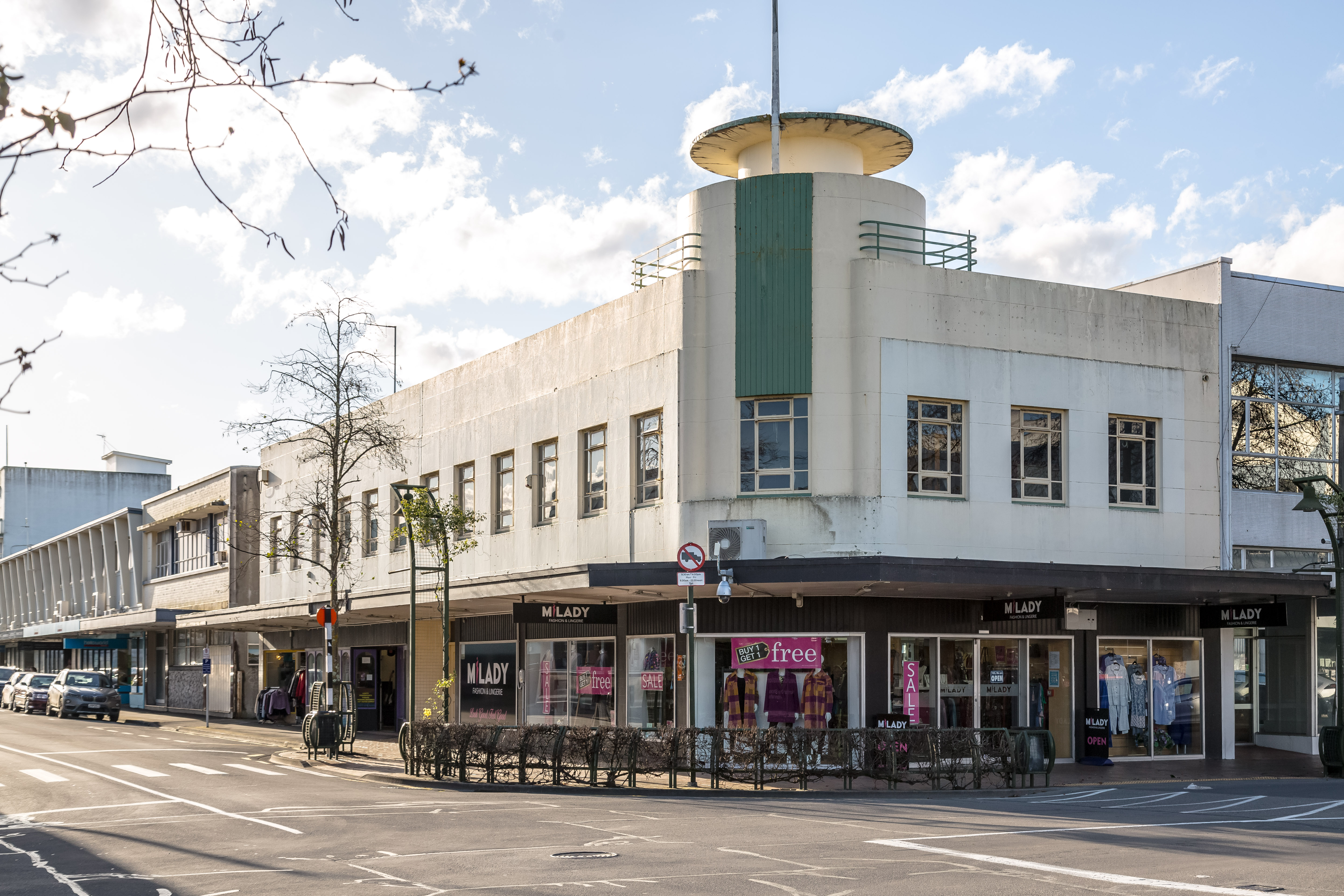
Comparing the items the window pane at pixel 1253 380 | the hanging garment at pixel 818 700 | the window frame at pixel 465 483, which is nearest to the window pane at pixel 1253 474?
the window pane at pixel 1253 380

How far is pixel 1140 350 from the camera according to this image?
90.8 feet

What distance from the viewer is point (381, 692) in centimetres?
4003

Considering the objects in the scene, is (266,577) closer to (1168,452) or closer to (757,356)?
(757,356)

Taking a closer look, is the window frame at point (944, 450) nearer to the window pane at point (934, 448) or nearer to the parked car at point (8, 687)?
the window pane at point (934, 448)

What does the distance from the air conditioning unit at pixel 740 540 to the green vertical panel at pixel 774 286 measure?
248 cm

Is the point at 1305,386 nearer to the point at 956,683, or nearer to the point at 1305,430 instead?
the point at 1305,430

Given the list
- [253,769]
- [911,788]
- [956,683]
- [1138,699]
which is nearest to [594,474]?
[956,683]

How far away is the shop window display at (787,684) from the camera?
2481cm

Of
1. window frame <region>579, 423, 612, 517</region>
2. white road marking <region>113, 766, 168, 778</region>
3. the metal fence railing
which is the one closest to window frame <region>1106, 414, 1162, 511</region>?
the metal fence railing

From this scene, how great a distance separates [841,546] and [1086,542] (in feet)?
17.5

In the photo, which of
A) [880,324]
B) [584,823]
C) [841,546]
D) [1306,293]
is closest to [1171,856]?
[584,823]

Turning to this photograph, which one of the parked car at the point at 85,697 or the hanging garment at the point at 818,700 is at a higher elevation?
the hanging garment at the point at 818,700

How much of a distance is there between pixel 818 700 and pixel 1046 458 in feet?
21.9

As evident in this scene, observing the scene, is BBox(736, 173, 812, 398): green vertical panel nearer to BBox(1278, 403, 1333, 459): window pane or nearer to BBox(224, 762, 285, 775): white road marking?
BBox(224, 762, 285, 775): white road marking
